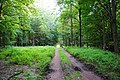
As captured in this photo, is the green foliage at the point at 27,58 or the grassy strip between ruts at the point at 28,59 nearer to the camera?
the grassy strip between ruts at the point at 28,59

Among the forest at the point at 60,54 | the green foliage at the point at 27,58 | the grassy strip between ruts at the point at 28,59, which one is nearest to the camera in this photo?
the forest at the point at 60,54

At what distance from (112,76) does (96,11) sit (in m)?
13.7

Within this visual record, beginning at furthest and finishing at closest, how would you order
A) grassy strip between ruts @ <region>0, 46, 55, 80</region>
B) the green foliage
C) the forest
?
the green foliage
grassy strip between ruts @ <region>0, 46, 55, 80</region>
the forest

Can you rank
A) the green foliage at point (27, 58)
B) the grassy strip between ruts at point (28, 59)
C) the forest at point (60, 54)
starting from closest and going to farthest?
the forest at point (60, 54)
the grassy strip between ruts at point (28, 59)
the green foliage at point (27, 58)

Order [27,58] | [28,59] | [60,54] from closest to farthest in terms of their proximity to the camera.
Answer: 1. [28,59]
2. [27,58]
3. [60,54]

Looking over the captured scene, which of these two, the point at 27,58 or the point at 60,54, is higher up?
the point at 27,58

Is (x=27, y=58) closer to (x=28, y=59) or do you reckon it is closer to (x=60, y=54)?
(x=28, y=59)

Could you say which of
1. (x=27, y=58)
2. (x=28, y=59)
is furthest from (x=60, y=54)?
(x=28, y=59)

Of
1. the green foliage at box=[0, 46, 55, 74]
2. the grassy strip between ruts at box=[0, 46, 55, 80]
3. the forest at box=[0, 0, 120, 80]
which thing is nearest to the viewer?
the forest at box=[0, 0, 120, 80]

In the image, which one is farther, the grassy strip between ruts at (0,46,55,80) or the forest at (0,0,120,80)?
the grassy strip between ruts at (0,46,55,80)

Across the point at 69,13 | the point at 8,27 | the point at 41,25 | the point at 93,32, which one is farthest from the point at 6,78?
the point at 41,25

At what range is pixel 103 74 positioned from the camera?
7.62m

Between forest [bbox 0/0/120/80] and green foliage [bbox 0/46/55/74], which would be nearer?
forest [bbox 0/0/120/80]

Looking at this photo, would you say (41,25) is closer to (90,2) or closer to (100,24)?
(100,24)
